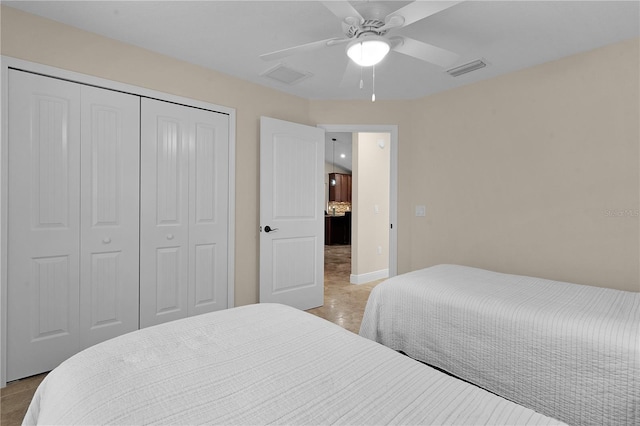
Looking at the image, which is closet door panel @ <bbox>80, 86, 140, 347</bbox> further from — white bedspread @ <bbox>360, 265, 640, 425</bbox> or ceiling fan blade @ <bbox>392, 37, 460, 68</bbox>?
ceiling fan blade @ <bbox>392, 37, 460, 68</bbox>

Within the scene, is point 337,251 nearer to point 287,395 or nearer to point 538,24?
point 538,24

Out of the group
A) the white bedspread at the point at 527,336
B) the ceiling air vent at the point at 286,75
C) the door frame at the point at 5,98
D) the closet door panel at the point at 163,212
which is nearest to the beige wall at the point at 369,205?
the ceiling air vent at the point at 286,75

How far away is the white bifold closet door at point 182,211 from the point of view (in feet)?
8.90

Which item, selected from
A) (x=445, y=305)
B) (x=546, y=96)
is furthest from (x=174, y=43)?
(x=546, y=96)

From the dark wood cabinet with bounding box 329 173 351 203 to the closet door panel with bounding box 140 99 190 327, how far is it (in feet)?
25.4

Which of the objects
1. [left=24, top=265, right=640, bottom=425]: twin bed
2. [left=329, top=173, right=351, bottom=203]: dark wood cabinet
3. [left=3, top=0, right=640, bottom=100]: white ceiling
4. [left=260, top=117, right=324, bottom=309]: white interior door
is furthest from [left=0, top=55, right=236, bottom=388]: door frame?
[left=329, top=173, right=351, bottom=203]: dark wood cabinet

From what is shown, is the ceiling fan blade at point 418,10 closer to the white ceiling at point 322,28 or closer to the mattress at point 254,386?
the white ceiling at point 322,28

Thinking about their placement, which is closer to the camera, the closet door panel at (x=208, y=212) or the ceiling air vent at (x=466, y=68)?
the ceiling air vent at (x=466, y=68)

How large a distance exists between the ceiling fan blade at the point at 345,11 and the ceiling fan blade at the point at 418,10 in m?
0.15

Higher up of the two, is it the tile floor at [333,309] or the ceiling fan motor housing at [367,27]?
the ceiling fan motor housing at [367,27]

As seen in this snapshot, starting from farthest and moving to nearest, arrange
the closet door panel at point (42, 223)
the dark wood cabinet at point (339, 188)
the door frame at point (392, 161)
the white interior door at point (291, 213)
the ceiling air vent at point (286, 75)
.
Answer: the dark wood cabinet at point (339, 188) → the door frame at point (392, 161) → the white interior door at point (291, 213) → the ceiling air vent at point (286, 75) → the closet door panel at point (42, 223)

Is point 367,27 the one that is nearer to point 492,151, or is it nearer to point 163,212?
point 492,151

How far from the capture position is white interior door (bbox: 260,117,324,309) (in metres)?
3.37

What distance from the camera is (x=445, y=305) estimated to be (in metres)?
2.00
